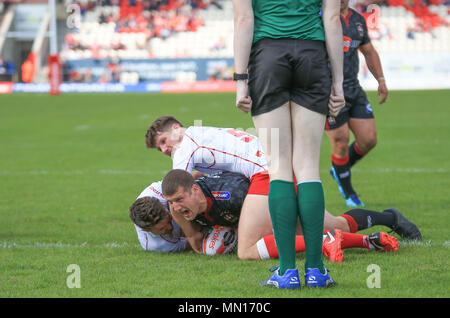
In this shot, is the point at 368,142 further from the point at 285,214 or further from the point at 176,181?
the point at 285,214

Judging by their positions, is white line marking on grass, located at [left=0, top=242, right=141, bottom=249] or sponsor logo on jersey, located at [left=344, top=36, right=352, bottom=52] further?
sponsor logo on jersey, located at [left=344, top=36, right=352, bottom=52]

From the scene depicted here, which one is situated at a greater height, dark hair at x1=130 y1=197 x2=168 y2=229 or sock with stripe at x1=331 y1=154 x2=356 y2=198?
Answer: dark hair at x1=130 y1=197 x2=168 y2=229

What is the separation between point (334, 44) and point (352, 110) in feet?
11.9

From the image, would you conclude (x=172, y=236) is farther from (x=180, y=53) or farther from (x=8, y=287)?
(x=180, y=53)

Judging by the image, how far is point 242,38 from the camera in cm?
→ 341

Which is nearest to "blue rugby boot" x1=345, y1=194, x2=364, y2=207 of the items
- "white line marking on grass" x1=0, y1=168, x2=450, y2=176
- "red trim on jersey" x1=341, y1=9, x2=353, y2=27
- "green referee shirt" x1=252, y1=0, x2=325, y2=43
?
"red trim on jersey" x1=341, y1=9, x2=353, y2=27

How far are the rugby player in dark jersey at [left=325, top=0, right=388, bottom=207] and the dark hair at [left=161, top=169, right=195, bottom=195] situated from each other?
9.37 feet

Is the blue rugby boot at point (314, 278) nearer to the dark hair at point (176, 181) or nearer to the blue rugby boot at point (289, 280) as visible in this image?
the blue rugby boot at point (289, 280)

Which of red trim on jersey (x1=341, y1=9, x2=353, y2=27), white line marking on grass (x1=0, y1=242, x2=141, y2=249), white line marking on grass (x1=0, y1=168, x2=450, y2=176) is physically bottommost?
white line marking on grass (x1=0, y1=168, x2=450, y2=176)

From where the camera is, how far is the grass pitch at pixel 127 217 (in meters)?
3.79

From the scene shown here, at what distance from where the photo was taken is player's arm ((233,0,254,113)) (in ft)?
11.2

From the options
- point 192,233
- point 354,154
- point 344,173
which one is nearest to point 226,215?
point 192,233

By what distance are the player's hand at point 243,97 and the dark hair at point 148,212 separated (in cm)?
141

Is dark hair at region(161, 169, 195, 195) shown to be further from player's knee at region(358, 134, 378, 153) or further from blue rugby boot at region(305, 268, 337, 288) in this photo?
player's knee at region(358, 134, 378, 153)
